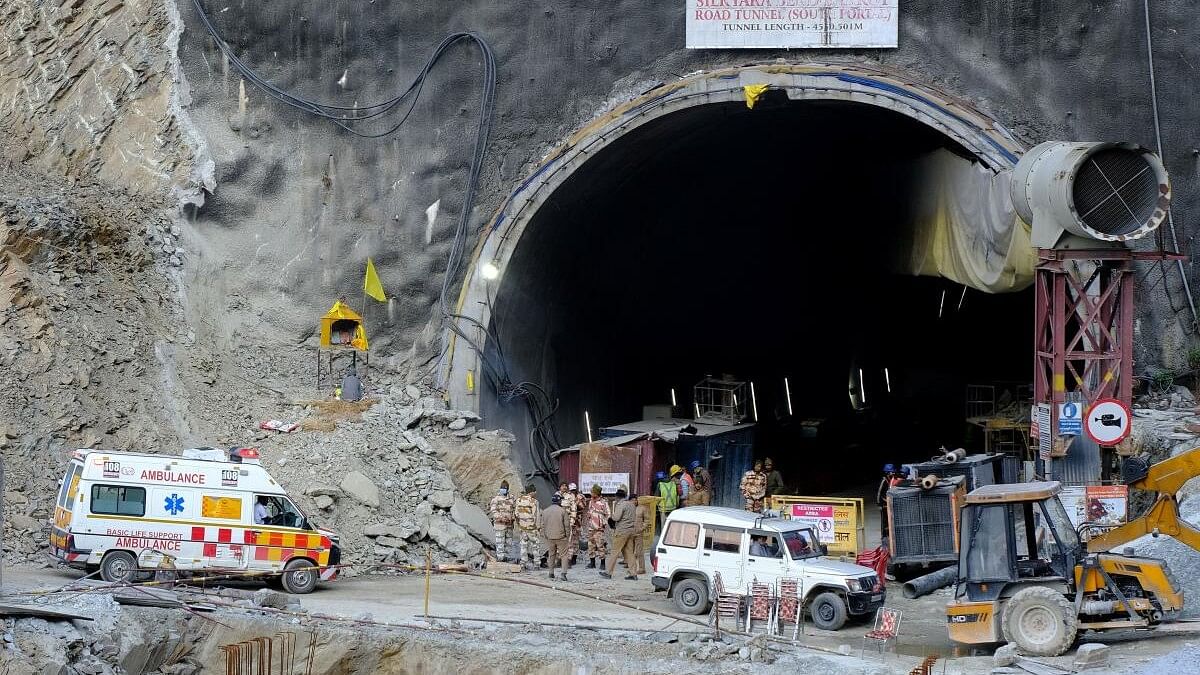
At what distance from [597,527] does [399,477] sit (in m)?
3.55

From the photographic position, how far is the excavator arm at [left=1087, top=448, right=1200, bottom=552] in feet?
59.7

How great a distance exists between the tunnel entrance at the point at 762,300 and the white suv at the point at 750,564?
874 centimetres

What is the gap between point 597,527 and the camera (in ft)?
82.6

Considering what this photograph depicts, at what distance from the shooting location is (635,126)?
28516mm

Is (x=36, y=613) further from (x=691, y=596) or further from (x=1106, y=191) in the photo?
(x=1106, y=191)

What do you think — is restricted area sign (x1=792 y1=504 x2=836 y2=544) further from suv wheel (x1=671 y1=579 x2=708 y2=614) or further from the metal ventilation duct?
the metal ventilation duct

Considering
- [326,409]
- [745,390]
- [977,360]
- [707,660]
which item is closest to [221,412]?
[326,409]

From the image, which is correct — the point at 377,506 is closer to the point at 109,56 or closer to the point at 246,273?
the point at 246,273

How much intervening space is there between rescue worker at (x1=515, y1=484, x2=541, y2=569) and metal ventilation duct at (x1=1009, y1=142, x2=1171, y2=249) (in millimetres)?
9453

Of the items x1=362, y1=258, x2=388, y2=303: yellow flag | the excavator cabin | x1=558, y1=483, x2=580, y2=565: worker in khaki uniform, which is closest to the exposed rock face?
x1=362, y1=258, x2=388, y2=303: yellow flag

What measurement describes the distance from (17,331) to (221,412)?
3.88 m

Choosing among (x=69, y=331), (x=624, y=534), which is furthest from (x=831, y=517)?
(x=69, y=331)

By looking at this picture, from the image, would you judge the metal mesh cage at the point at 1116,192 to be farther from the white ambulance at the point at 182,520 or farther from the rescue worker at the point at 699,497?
the white ambulance at the point at 182,520

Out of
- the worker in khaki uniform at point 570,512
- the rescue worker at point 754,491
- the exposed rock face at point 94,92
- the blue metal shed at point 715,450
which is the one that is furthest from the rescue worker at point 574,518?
the exposed rock face at point 94,92
